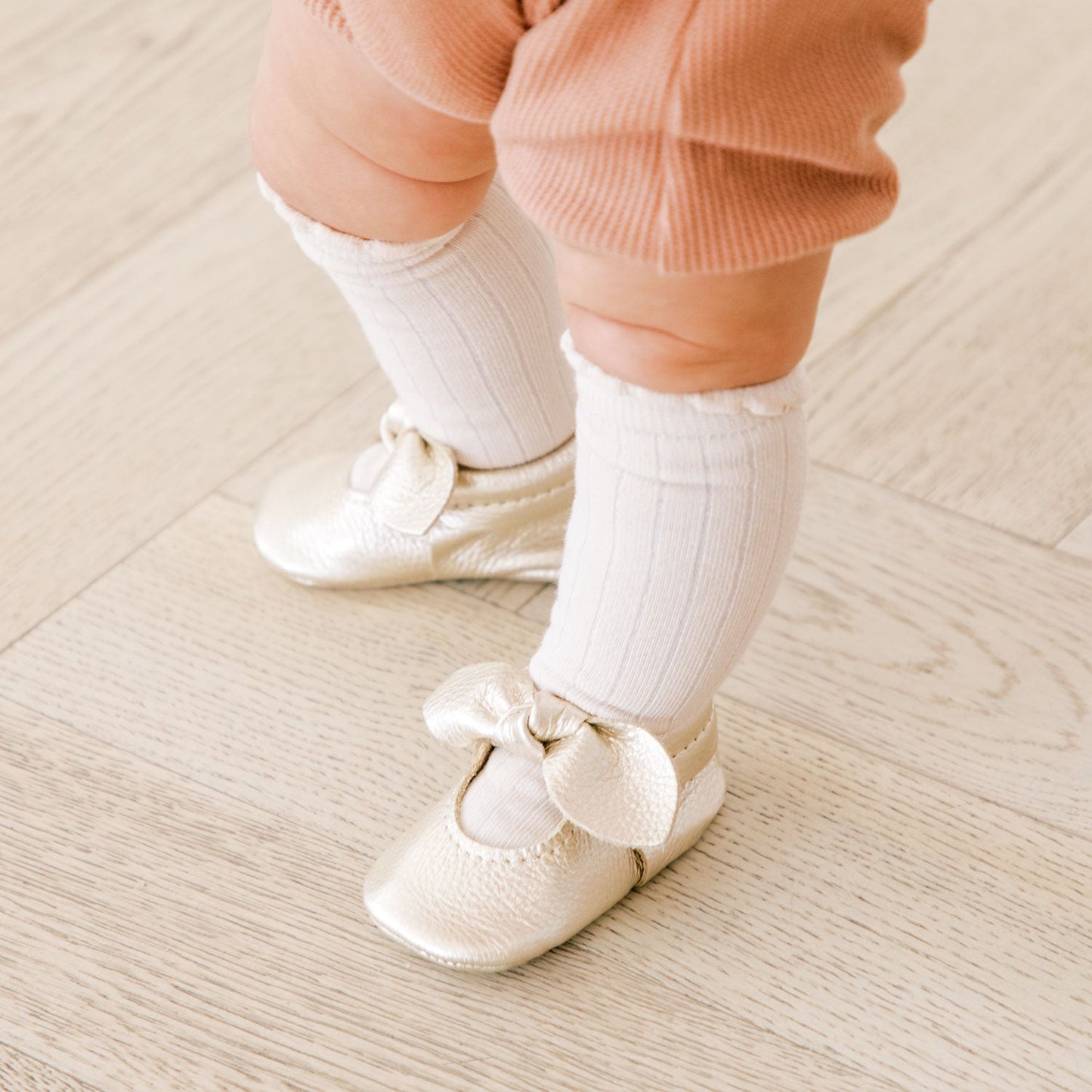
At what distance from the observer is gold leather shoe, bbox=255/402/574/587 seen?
2.15 ft

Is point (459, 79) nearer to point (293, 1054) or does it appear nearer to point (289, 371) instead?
point (293, 1054)

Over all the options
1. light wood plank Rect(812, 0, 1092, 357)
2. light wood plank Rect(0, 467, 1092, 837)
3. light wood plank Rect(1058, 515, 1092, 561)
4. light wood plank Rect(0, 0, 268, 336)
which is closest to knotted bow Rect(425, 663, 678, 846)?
light wood plank Rect(0, 467, 1092, 837)

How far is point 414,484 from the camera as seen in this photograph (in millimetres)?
656

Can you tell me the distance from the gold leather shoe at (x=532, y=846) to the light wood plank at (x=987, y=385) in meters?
0.26

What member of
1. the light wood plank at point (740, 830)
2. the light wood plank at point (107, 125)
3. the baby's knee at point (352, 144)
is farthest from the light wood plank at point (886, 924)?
the light wood plank at point (107, 125)

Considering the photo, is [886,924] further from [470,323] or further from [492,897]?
[470,323]

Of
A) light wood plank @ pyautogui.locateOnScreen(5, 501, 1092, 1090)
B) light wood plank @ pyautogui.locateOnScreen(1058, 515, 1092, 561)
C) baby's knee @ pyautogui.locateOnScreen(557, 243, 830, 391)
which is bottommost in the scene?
light wood plank @ pyautogui.locateOnScreen(1058, 515, 1092, 561)

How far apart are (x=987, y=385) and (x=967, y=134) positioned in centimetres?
28

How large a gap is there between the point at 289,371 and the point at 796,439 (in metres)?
0.45

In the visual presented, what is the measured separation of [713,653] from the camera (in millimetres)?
493

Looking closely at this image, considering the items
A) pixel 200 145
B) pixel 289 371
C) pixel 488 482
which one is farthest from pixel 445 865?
pixel 200 145

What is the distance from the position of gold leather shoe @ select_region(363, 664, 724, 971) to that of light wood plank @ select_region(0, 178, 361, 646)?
0.28 metres

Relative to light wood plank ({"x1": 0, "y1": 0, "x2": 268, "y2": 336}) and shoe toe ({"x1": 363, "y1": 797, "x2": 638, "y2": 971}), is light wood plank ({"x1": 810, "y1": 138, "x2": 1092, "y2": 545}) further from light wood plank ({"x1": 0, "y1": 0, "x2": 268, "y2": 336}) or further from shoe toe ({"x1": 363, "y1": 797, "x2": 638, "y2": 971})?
light wood plank ({"x1": 0, "y1": 0, "x2": 268, "y2": 336})

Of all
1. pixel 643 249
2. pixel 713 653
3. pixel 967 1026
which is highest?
pixel 643 249
